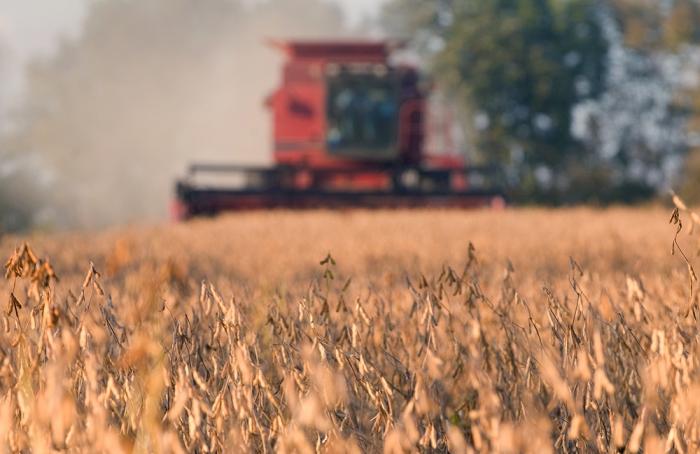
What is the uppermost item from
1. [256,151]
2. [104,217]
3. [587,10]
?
[587,10]

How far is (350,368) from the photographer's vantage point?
2.16 metres

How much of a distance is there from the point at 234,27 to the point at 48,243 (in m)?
62.3

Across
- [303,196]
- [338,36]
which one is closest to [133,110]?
[338,36]

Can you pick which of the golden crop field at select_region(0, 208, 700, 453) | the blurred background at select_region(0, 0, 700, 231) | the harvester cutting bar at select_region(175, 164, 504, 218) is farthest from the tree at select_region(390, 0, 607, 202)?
the golden crop field at select_region(0, 208, 700, 453)

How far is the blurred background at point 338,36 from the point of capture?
1511 inches

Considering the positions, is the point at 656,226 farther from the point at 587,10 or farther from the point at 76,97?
the point at 76,97

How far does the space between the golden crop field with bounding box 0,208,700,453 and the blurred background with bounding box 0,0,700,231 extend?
25241 millimetres

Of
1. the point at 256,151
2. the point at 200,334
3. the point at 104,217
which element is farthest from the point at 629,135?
the point at 200,334

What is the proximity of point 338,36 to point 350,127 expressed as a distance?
5452 cm

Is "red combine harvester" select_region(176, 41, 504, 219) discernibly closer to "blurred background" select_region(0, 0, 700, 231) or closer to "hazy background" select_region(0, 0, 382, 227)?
"blurred background" select_region(0, 0, 700, 231)

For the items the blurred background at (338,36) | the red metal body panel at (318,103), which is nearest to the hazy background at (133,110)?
the blurred background at (338,36)

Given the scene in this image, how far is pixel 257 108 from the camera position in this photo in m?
57.8

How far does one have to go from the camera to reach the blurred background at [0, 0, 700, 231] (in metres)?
38.4

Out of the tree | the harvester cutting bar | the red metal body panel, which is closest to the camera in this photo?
Result: the harvester cutting bar
